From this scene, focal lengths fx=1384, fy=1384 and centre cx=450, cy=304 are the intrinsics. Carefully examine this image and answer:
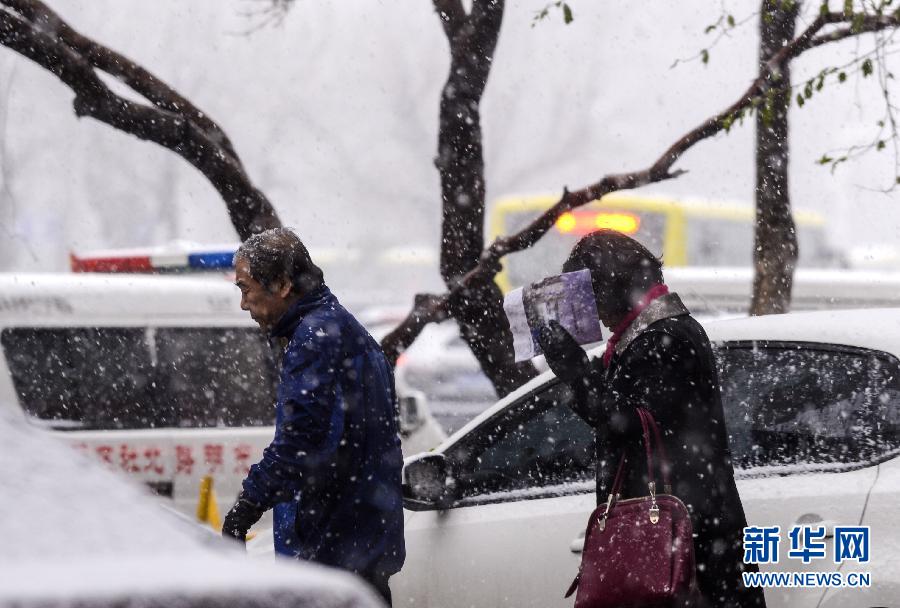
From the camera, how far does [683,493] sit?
11.0 ft

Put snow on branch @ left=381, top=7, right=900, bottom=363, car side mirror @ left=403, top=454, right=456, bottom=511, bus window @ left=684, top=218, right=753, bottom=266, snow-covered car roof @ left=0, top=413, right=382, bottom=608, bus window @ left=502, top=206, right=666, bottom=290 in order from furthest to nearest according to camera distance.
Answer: bus window @ left=684, top=218, right=753, bottom=266 < bus window @ left=502, top=206, right=666, bottom=290 < snow on branch @ left=381, top=7, right=900, bottom=363 < car side mirror @ left=403, top=454, right=456, bottom=511 < snow-covered car roof @ left=0, top=413, right=382, bottom=608

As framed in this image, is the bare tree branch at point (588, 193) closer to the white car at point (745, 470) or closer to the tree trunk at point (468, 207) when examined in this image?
the tree trunk at point (468, 207)

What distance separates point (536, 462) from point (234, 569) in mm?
2852

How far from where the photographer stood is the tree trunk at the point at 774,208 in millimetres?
6758

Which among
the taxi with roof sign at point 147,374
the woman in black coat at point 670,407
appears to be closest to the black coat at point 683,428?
the woman in black coat at point 670,407

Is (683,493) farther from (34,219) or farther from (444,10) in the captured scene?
(34,219)

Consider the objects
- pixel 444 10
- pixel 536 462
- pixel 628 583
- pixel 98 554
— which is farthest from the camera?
pixel 444 10

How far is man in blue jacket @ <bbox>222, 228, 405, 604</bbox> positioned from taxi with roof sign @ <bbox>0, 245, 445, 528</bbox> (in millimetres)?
2686

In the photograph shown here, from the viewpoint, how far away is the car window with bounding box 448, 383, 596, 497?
168 inches

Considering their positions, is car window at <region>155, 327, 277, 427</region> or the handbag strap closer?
the handbag strap

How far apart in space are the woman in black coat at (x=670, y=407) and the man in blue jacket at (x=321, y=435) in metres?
0.54

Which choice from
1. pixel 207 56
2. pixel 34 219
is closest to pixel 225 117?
pixel 207 56

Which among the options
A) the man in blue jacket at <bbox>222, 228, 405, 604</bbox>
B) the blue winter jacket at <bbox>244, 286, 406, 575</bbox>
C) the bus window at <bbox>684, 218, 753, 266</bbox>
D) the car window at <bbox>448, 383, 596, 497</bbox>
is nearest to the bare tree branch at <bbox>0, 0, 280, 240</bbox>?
the car window at <bbox>448, 383, 596, 497</bbox>

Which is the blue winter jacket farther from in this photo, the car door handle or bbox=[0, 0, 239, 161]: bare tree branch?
bbox=[0, 0, 239, 161]: bare tree branch
